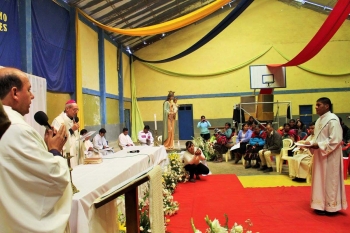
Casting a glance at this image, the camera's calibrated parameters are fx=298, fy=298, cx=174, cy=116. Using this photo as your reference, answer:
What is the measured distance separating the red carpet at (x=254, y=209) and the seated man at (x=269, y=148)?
1444 mm

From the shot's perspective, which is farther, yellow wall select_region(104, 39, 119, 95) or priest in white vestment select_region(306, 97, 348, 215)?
yellow wall select_region(104, 39, 119, 95)

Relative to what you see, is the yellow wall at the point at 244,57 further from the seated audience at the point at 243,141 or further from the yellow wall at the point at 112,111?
the seated audience at the point at 243,141

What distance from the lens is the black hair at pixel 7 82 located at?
A: 143cm

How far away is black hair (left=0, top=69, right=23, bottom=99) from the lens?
4.68 ft

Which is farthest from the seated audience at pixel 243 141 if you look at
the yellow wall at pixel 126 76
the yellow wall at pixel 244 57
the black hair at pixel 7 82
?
the black hair at pixel 7 82

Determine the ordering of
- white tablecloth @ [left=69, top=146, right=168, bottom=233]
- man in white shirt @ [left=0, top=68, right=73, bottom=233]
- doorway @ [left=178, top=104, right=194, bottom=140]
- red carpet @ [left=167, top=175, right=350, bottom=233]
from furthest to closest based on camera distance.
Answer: doorway @ [left=178, top=104, right=194, bottom=140] → red carpet @ [left=167, top=175, right=350, bottom=233] → white tablecloth @ [left=69, top=146, right=168, bottom=233] → man in white shirt @ [left=0, top=68, right=73, bottom=233]

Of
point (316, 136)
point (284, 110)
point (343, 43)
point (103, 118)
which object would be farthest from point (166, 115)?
point (343, 43)

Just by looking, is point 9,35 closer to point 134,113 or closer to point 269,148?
point 269,148

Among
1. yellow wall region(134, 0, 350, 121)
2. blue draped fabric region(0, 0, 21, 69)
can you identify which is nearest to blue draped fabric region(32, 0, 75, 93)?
blue draped fabric region(0, 0, 21, 69)

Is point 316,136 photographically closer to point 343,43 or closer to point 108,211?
point 108,211

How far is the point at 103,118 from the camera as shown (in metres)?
10.0

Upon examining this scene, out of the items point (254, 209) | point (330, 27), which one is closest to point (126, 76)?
point (330, 27)

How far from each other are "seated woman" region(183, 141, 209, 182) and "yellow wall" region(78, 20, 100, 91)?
174 inches

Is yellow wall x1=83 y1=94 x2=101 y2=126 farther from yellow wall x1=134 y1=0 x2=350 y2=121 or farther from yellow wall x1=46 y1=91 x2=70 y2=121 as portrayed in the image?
yellow wall x1=134 y1=0 x2=350 y2=121
